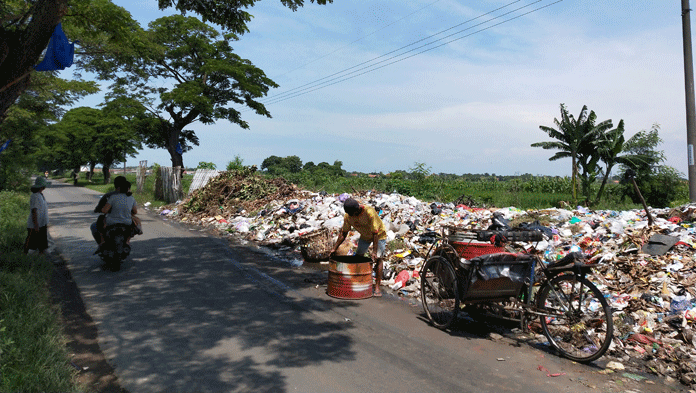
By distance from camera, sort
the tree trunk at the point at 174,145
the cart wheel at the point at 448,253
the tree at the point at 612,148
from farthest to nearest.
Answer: the tree trunk at the point at 174,145 → the tree at the point at 612,148 → the cart wheel at the point at 448,253

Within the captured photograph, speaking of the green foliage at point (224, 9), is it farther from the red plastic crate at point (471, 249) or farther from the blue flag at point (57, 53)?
the red plastic crate at point (471, 249)

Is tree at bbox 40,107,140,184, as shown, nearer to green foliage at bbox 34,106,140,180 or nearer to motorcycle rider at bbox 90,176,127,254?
green foliage at bbox 34,106,140,180

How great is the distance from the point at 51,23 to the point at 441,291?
21.7 ft

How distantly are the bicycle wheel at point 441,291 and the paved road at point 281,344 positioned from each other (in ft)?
0.67

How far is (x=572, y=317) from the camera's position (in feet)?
15.5

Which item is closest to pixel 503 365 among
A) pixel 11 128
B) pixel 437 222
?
pixel 437 222

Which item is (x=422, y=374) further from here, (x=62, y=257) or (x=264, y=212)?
(x=264, y=212)

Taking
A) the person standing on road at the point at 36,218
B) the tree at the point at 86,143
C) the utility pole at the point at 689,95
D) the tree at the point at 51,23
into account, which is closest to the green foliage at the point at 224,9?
the tree at the point at 51,23

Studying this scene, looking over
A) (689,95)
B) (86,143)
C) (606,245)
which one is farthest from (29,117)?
(86,143)

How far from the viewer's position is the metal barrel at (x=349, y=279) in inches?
262

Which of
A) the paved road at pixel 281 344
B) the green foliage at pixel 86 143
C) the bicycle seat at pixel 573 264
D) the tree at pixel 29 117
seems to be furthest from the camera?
the green foliage at pixel 86 143

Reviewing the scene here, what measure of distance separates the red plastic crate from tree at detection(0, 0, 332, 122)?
6316 mm

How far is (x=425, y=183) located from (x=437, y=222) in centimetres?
1468

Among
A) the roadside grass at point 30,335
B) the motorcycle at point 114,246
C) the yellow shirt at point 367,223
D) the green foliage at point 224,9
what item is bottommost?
the roadside grass at point 30,335
